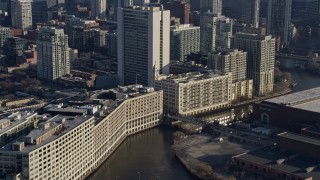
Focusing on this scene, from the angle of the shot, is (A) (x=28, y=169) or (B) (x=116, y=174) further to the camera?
(B) (x=116, y=174)

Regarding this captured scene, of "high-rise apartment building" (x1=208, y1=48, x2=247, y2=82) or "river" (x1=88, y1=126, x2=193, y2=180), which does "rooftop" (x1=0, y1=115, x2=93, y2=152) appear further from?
"high-rise apartment building" (x1=208, y1=48, x2=247, y2=82)

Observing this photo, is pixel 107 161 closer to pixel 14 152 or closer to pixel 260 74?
pixel 14 152

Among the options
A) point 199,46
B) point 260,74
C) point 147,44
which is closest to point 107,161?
point 147,44

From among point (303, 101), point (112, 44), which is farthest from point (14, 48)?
point (303, 101)

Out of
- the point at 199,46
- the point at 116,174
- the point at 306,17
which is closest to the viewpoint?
the point at 116,174

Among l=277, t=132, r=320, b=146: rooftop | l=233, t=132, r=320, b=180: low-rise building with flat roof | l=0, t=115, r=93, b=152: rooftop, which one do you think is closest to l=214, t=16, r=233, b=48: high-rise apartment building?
l=277, t=132, r=320, b=146: rooftop

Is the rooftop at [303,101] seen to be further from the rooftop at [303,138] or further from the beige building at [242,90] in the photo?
the beige building at [242,90]

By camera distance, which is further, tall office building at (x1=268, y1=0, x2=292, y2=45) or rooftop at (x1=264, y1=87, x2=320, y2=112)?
tall office building at (x1=268, y1=0, x2=292, y2=45)
